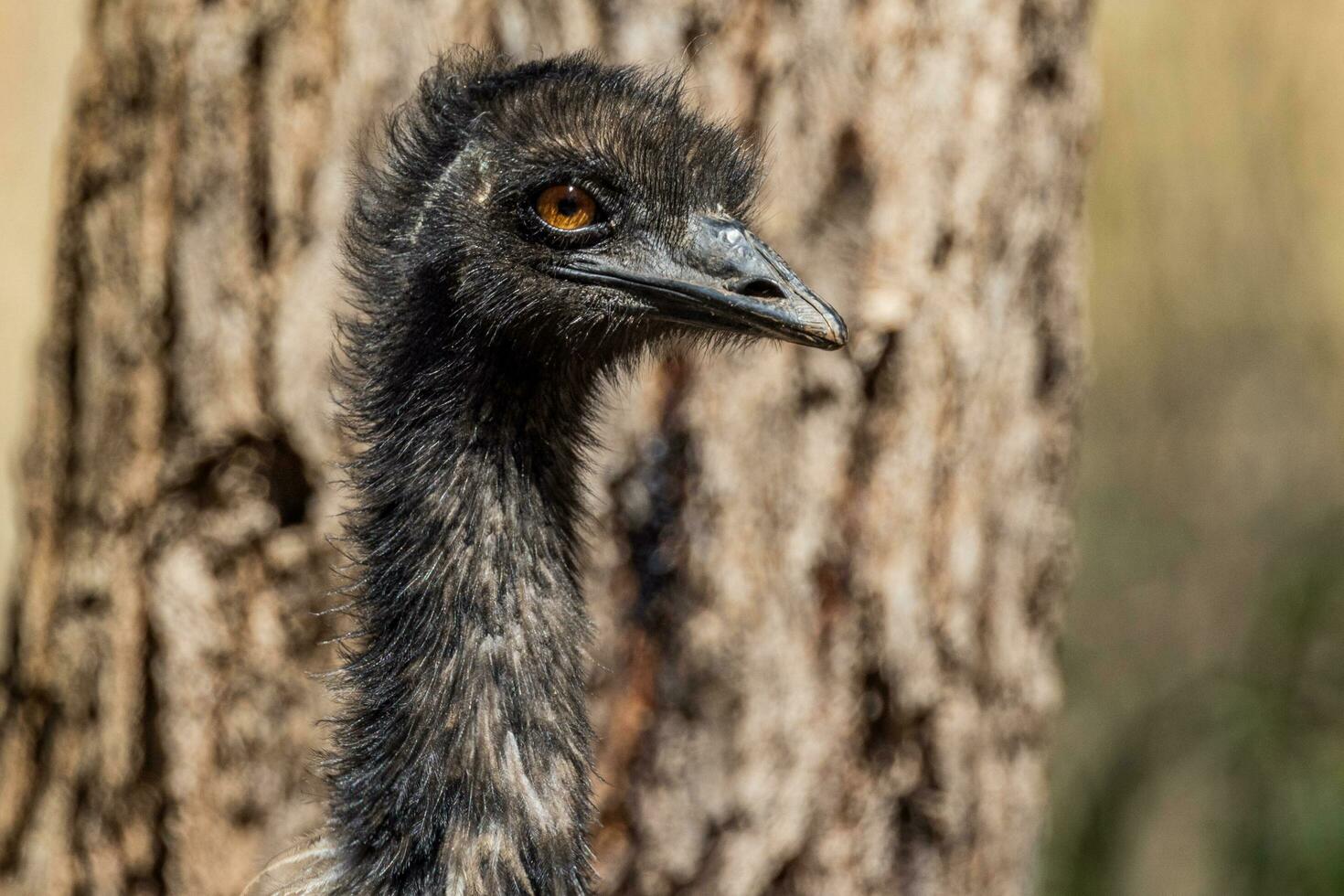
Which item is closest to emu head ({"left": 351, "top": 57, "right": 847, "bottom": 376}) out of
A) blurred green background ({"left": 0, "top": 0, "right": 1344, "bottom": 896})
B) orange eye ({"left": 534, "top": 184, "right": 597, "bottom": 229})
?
orange eye ({"left": 534, "top": 184, "right": 597, "bottom": 229})

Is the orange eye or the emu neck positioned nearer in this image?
the emu neck

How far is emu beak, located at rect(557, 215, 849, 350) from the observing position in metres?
2.57

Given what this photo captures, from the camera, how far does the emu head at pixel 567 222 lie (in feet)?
8.68

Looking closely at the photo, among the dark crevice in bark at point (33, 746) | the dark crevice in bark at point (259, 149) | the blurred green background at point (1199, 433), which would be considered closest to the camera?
the dark crevice in bark at point (259, 149)

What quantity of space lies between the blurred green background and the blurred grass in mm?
11

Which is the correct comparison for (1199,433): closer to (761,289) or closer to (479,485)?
(761,289)

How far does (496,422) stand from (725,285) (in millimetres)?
466

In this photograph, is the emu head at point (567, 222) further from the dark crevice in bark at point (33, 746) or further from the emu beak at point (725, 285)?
the dark crevice in bark at point (33, 746)

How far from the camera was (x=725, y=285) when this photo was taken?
2.65 meters

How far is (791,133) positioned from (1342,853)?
3.93m

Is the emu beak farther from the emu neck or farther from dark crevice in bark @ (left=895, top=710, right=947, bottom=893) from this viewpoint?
dark crevice in bark @ (left=895, top=710, right=947, bottom=893)

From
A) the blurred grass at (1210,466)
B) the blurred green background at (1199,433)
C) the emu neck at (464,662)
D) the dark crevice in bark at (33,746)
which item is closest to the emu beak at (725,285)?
the emu neck at (464,662)

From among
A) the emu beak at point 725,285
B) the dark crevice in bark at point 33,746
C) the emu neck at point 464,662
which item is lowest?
the dark crevice in bark at point 33,746

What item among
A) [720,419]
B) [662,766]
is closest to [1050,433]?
[720,419]
